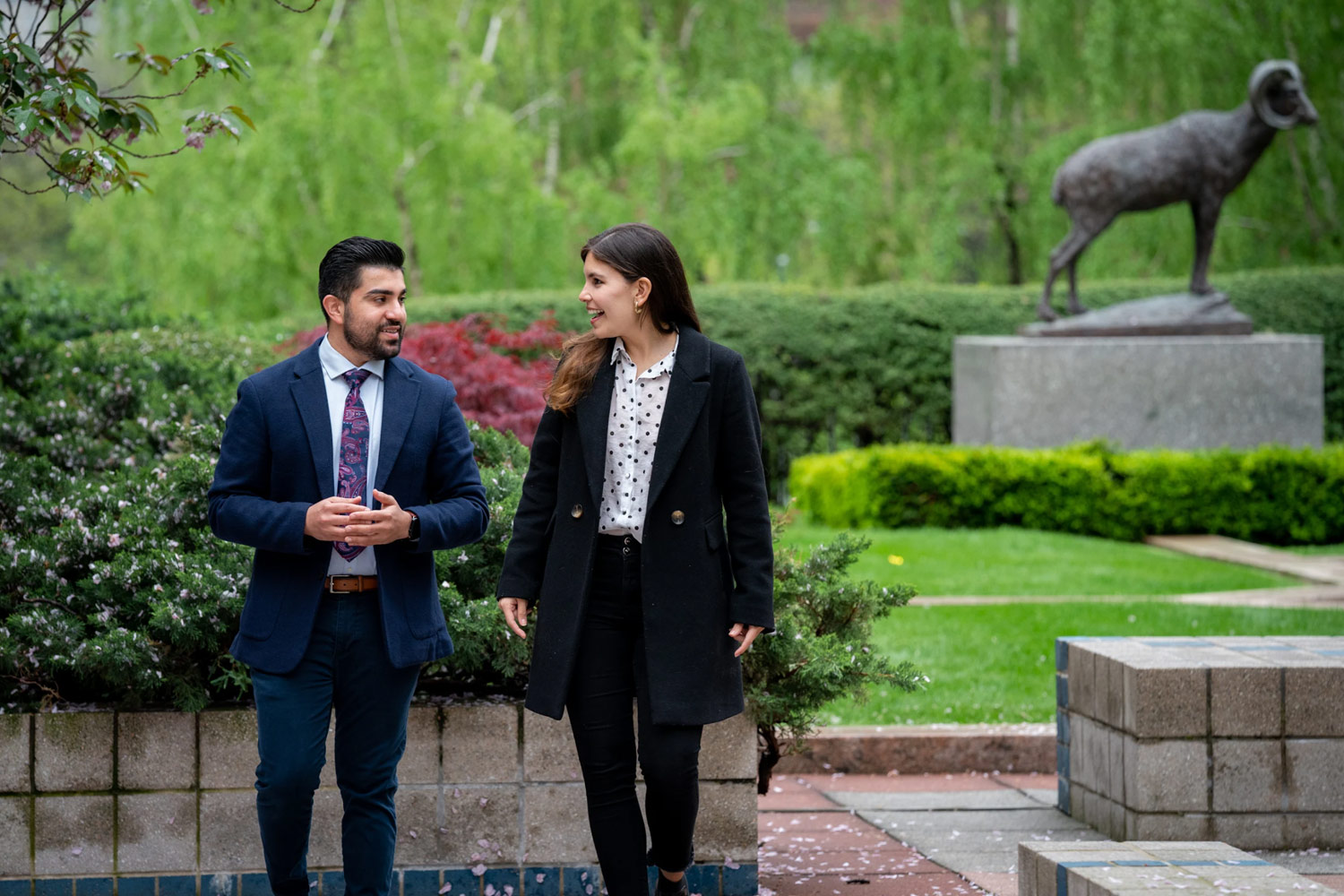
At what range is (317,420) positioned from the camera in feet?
11.4

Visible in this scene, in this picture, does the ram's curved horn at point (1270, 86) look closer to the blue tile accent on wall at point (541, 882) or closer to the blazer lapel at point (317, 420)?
the blue tile accent on wall at point (541, 882)

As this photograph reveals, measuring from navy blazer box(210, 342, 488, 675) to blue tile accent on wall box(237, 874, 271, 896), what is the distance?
1.00 metres

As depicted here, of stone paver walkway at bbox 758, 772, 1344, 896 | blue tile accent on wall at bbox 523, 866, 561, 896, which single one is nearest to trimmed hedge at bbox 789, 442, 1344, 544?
stone paver walkway at bbox 758, 772, 1344, 896

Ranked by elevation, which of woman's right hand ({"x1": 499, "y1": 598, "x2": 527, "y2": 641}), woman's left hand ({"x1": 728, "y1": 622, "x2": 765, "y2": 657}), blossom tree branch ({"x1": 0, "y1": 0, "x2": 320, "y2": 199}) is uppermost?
blossom tree branch ({"x1": 0, "y1": 0, "x2": 320, "y2": 199})

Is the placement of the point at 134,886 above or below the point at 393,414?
below

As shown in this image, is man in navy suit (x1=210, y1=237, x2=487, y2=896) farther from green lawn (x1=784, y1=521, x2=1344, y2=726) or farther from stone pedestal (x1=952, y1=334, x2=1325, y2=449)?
stone pedestal (x1=952, y1=334, x2=1325, y2=449)

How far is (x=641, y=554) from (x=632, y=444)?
0.91 feet

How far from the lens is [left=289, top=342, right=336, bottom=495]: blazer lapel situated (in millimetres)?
3447

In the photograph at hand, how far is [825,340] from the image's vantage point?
15.8 m

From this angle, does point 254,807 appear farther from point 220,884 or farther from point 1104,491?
point 1104,491

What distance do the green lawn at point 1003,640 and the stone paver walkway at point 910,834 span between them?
70cm

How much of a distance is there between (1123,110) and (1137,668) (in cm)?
2040

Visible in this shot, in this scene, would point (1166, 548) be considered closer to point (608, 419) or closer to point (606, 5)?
point (608, 419)

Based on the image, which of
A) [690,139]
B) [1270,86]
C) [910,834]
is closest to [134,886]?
[910,834]
